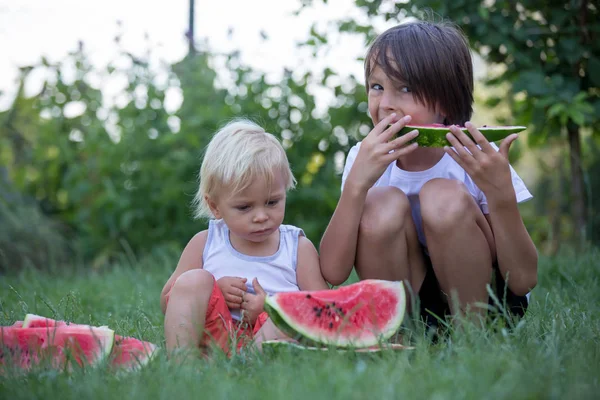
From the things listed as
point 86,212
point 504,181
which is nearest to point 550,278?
point 504,181

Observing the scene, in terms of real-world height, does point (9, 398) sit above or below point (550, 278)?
above

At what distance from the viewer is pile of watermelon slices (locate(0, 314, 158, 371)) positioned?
212 cm

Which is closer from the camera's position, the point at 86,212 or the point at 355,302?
the point at 355,302

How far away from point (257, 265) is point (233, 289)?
0.58 ft

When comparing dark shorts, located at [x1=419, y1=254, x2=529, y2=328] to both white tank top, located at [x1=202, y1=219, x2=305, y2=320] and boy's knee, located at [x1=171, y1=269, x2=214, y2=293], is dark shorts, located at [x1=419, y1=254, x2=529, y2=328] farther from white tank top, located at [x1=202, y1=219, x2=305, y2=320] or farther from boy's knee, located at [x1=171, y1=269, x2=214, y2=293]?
boy's knee, located at [x1=171, y1=269, x2=214, y2=293]

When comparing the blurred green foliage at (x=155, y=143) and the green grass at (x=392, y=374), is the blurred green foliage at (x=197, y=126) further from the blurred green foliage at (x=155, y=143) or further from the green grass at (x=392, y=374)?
the green grass at (x=392, y=374)

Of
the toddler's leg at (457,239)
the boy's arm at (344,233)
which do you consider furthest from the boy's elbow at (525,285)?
the boy's arm at (344,233)

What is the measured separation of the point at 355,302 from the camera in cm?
239

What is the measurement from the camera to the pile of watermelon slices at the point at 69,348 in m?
2.12

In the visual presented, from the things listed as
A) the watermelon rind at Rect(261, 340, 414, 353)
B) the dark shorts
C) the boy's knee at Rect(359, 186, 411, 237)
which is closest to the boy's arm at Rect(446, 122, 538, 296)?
the dark shorts

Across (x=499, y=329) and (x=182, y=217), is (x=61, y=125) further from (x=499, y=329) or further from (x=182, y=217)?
(x=499, y=329)

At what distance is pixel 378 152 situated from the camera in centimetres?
252

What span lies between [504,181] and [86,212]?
414cm

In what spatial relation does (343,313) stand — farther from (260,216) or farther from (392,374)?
(392,374)
